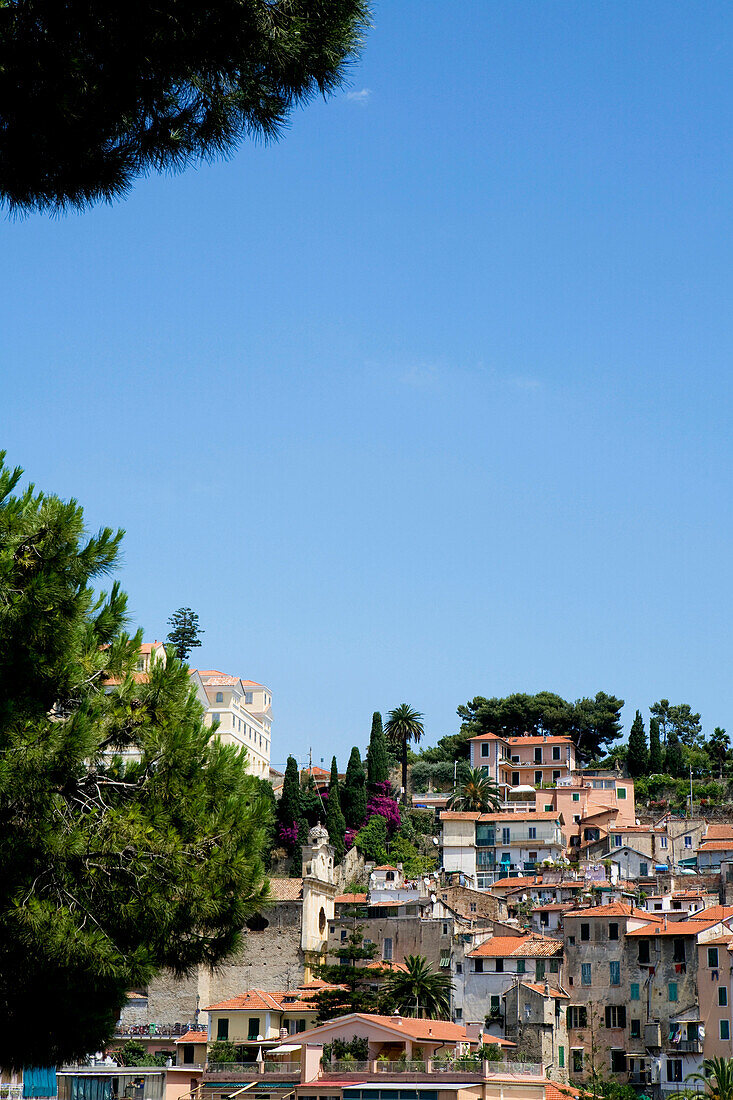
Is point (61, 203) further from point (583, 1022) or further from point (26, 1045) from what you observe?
point (583, 1022)

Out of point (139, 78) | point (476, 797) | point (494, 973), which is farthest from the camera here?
point (476, 797)

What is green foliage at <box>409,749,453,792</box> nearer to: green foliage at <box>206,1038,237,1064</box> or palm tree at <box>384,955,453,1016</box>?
palm tree at <box>384,955,453,1016</box>

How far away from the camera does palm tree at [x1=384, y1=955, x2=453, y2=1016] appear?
180 feet

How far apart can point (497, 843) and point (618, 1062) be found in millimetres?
23294

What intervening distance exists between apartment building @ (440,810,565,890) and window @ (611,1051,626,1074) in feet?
70.3

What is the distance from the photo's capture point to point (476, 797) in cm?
8312

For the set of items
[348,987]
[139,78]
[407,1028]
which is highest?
[139,78]

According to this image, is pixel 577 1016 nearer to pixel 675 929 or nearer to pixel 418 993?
pixel 675 929

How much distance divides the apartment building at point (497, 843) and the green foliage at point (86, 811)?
6373 cm

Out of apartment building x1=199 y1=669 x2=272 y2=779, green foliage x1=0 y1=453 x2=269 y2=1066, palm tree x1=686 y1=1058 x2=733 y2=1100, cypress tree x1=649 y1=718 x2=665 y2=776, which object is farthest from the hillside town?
green foliage x1=0 y1=453 x2=269 y2=1066

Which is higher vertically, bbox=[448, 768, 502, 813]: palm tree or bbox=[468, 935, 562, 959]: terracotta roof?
bbox=[448, 768, 502, 813]: palm tree

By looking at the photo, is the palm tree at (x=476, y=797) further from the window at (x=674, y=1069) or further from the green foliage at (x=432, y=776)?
the window at (x=674, y=1069)

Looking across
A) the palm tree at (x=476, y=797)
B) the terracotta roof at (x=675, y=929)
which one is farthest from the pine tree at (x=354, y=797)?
the terracotta roof at (x=675, y=929)

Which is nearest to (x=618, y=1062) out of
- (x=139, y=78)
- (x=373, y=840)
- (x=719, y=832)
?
(x=719, y=832)
